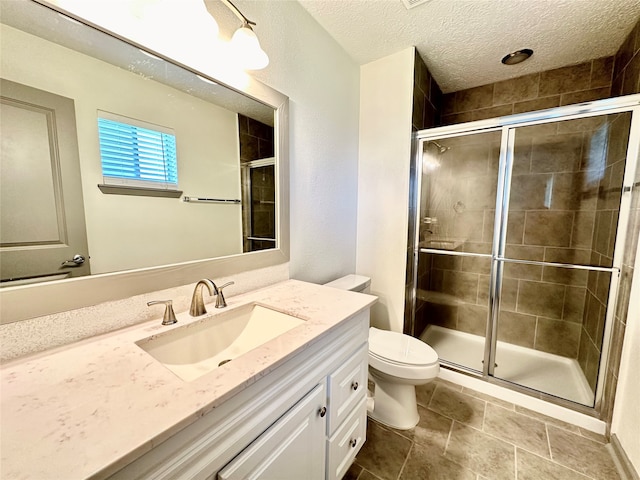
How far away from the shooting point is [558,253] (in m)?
2.09

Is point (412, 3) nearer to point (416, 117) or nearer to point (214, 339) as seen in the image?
point (416, 117)

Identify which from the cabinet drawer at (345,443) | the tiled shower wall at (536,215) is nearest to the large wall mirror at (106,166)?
the cabinet drawer at (345,443)

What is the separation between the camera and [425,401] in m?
1.68

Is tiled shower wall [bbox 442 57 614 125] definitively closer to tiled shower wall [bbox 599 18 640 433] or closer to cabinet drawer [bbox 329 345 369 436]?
tiled shower wall [bbox 599 18 640 433]

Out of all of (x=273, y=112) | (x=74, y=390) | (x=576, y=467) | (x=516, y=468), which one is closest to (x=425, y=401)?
(x=516, y=468)

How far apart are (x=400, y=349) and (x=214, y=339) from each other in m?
1.08

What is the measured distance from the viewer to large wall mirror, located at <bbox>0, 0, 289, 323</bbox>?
663 mm

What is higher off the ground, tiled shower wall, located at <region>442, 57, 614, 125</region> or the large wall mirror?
tiled shower wall, located at <region>442, 57, 614, 125</region>

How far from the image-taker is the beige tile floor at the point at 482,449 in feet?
4.00

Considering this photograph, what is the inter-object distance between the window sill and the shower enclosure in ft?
5.32

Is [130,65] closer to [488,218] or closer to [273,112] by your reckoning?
[273,112]

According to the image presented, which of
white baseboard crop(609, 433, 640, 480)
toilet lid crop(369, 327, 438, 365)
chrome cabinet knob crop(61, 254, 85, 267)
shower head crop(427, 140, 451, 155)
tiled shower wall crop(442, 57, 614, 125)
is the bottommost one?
white baseboard crop(609, 433, 640, 480)

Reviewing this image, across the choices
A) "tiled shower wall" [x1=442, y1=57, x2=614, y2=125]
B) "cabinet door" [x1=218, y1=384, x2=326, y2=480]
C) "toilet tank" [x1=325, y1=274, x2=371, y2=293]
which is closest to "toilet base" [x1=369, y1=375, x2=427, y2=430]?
"toilet tank" [x1=325, y1=274, x2=371, y2=293]

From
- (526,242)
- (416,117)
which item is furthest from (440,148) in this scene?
(526,242)
